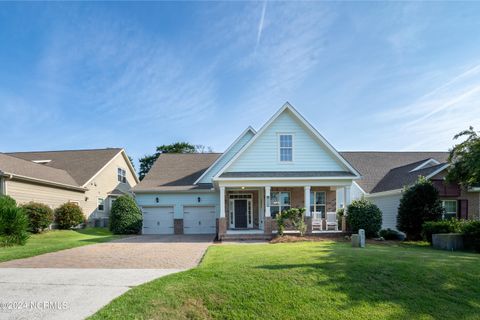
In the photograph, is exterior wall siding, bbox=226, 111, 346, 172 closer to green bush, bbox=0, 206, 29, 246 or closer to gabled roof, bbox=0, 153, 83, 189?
green bush, bbox=0, 206, 29, 246

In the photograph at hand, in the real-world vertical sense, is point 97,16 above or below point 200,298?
above

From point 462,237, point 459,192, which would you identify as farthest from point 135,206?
point 459,192

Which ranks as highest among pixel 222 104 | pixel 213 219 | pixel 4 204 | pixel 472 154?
pixel 222 104

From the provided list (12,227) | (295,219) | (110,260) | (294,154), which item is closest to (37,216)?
(12,227)

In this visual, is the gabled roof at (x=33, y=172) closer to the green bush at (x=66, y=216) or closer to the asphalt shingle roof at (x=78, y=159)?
the asphalt shingle roof at (x=78, y=159)

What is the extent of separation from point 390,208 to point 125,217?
17695 millimetres

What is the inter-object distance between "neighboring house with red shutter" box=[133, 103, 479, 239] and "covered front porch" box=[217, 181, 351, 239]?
0.06 meters

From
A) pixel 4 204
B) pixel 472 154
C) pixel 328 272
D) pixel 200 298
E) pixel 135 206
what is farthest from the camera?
pixel 135 206

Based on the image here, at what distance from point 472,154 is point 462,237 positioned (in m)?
3.38

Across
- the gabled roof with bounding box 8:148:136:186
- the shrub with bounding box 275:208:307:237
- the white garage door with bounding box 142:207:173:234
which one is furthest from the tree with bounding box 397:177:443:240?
the gabled roof with bounding box 8:148:136:186

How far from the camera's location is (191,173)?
23703 mm

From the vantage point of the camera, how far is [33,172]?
2036 cm

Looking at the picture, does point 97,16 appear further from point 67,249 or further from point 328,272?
point 328,272

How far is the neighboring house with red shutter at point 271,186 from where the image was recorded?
55.1 ft
